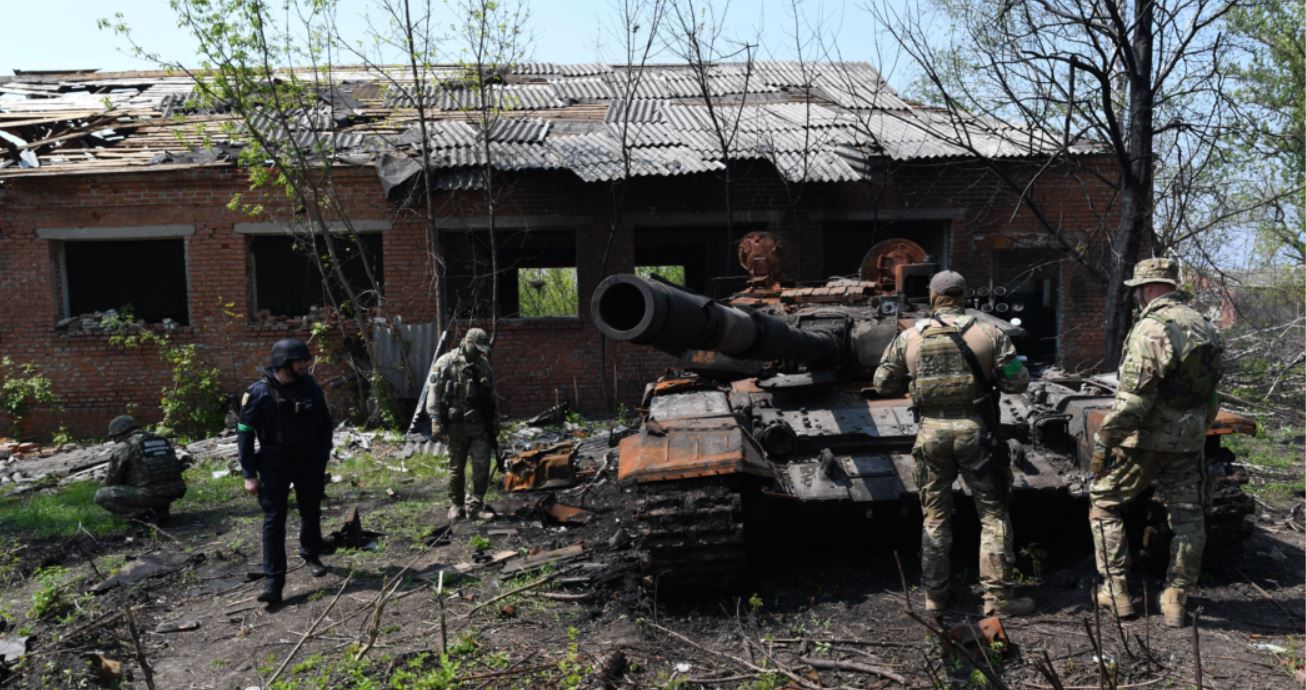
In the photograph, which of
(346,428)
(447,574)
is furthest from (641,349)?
(447,574)

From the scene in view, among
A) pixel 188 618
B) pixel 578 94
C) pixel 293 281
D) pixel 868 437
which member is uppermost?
pixel 578 94

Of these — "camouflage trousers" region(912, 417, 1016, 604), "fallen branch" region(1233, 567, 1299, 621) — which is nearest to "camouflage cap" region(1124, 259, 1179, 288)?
"camouflage trousers" region(912, 417, 1016, 604)

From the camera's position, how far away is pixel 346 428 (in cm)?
1291

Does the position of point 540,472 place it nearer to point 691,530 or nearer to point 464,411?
point 464,411

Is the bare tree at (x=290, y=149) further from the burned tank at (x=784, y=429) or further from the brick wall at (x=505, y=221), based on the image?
the burned tank at (x=784, y=429)

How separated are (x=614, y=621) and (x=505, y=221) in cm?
871

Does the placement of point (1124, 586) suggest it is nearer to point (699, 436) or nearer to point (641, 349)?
point (699, 436)

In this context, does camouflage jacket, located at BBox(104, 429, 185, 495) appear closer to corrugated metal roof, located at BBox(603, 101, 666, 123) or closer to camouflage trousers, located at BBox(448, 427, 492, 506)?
camouflage trousers, located at BBox(448, 427, 492, 506)

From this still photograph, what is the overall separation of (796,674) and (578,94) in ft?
44.0

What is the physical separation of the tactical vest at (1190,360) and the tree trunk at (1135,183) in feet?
16.1

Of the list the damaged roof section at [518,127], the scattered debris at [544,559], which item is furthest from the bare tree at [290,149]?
the scattered debris at [544,559]

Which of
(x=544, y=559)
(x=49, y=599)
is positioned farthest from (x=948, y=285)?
(x=49, y=599)

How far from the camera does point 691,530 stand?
5184mm

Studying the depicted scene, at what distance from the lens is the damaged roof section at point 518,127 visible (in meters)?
12.8
